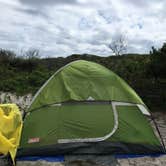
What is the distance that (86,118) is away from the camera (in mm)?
6980

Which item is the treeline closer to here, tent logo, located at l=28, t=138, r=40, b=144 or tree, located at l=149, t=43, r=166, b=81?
tree, located at l=149, t=43, r=166, b=81

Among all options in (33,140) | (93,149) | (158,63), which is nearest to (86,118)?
(93,149)

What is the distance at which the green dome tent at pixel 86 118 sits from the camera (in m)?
6.69

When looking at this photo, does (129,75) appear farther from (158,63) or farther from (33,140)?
(33,140)

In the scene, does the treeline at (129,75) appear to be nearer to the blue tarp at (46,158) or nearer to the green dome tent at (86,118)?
the green dome tent at (86,118)

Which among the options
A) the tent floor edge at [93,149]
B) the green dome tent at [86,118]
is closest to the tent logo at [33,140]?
the green dome tent at [86,118]

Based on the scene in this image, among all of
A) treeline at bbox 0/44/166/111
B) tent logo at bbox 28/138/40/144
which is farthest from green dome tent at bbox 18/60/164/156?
treeline at bbox 0/44/166/111

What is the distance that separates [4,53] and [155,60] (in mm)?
11069

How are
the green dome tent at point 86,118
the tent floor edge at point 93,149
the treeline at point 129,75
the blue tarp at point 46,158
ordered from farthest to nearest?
the treeline at point 129,75, the green dome tent at point 86,118, the tent floor edge at point 93,149, the blue tarp at point 46,158

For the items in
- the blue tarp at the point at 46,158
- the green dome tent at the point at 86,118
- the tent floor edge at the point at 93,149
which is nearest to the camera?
the blue tarp at the point at 46,158

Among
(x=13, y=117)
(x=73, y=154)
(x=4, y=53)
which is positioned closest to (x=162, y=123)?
(x=73, y=154)

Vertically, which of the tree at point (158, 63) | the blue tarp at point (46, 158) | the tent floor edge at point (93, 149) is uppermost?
the tree at point (158, 63)

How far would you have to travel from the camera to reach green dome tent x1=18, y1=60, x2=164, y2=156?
6.69 metres

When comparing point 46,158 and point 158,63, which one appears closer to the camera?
point 46,158
